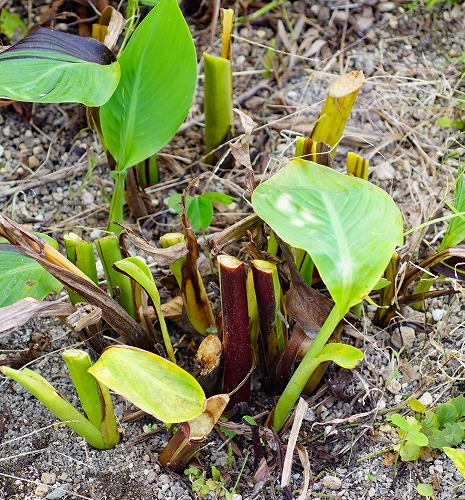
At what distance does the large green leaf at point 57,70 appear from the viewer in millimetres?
1119

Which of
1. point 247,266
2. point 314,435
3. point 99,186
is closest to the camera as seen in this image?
point 314,435

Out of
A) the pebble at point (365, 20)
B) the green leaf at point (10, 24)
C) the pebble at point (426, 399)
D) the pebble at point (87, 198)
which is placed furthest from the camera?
the pebble at point (365, 20)

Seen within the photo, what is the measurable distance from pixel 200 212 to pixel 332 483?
52 centimetres

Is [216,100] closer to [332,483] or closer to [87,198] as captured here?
[87,198]

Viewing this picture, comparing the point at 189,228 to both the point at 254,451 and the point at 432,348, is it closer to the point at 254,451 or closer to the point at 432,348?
the point at 254,451

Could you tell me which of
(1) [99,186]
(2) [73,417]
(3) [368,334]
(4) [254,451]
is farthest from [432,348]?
(1) [99,186]

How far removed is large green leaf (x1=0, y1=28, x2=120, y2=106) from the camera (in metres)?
1.12

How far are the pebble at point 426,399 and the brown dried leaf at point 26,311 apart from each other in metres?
0.62

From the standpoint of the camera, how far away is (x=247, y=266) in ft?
4.29

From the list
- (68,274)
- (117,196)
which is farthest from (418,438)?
(117,196)

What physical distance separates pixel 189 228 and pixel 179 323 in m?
0.26

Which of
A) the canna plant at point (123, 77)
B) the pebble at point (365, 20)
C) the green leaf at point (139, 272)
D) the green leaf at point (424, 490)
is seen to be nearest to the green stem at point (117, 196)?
the canna plant at point (123, 77)

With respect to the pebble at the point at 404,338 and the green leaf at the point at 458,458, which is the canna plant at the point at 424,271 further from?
the green leaf at the point at 458,458

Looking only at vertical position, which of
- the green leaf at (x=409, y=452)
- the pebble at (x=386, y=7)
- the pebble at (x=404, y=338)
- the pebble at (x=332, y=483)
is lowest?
the pebble at (x=332, y=483)
